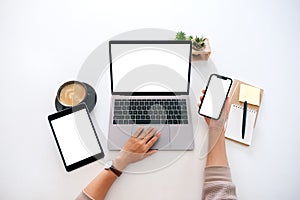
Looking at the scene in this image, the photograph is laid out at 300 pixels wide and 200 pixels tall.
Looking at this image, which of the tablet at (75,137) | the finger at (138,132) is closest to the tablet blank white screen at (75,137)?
the tablet at (75,137)

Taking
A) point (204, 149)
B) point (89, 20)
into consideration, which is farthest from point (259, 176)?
point (89, 20)

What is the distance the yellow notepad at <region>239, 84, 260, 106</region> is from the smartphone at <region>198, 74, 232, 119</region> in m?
0.06

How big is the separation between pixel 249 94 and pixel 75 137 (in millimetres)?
603

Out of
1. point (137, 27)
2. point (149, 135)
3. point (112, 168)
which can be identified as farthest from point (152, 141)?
point (137, 27)

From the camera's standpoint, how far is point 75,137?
34.1 inches

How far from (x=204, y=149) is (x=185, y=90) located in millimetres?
208

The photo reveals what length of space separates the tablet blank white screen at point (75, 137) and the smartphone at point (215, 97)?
14.3 inches

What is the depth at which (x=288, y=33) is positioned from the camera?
1.15 m

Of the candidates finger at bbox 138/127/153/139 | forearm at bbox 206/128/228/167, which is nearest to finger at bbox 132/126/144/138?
finger at bbox 138/127/153/139

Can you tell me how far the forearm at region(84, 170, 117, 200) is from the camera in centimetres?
79

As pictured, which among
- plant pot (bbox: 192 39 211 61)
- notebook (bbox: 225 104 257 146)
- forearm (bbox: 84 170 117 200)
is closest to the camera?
forearm (bbox: 84 170 117 200)

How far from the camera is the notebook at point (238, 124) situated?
0.91 metres

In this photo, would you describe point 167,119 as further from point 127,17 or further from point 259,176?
point 127,17

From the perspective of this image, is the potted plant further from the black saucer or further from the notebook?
the black saucer
